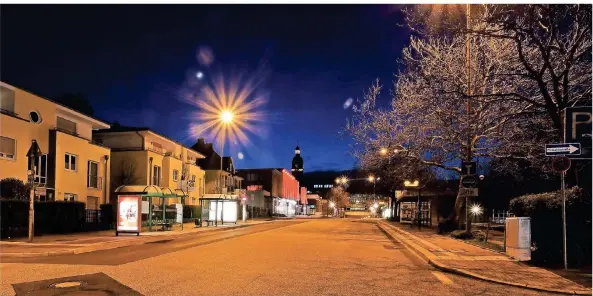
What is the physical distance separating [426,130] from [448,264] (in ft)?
41.5

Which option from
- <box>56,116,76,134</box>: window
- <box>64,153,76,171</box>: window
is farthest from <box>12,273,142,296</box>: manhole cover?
<box>56,116,76,134</box>: window

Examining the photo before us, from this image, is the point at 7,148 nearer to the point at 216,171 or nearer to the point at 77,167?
the point at 77,167

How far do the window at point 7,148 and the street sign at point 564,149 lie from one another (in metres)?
25.6

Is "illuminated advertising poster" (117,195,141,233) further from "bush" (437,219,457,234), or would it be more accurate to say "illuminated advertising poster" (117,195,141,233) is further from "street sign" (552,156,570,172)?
"street sign" (552,156,570,172)

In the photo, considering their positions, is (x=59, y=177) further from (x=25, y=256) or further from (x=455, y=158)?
(x=455, y=158)

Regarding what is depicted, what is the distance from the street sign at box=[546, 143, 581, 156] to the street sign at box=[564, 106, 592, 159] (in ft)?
0.41

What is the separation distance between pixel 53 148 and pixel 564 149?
93.7 ft

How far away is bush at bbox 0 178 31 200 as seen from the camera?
24031 mm

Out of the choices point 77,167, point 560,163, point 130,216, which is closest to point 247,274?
point 560,163

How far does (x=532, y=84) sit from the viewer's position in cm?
2030

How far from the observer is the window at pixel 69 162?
106 ft

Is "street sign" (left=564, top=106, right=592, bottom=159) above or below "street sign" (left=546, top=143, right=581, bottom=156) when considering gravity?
above

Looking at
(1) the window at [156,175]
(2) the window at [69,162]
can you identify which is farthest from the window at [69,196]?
(1) the window at [156,175]

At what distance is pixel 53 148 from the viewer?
102 feet
